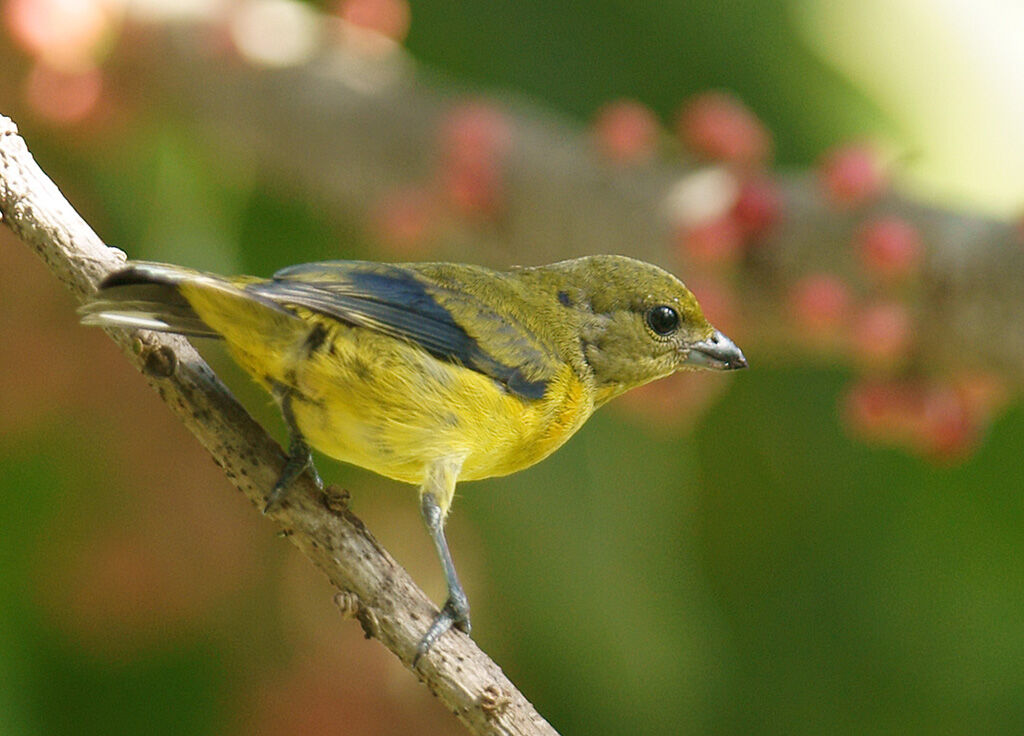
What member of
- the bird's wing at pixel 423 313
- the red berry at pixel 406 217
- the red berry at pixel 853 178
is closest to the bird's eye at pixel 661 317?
the bird's wing at pixel 423 313

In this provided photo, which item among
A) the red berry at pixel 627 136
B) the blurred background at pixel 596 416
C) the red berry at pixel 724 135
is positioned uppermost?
the red berry at pixel 724 135

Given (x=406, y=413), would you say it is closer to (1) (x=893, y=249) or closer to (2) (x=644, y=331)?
(2) (x=644, y=331)

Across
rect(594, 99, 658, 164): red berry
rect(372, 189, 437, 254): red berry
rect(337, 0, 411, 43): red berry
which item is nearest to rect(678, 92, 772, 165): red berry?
rect(594, 99, 658, 164): red berry

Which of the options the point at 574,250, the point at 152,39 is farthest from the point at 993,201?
the point at 152,39

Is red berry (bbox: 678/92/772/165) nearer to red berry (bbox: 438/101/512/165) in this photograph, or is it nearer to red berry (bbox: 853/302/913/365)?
red berry (bbox: 438/101/512/165)

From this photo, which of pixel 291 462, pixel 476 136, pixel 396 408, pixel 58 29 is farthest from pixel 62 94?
pixel 291 462

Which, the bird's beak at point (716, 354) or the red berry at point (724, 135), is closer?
the bird's beak at point (716, 354)

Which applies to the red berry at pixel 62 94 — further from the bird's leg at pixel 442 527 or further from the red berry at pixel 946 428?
the red berry at pixel 946 428
